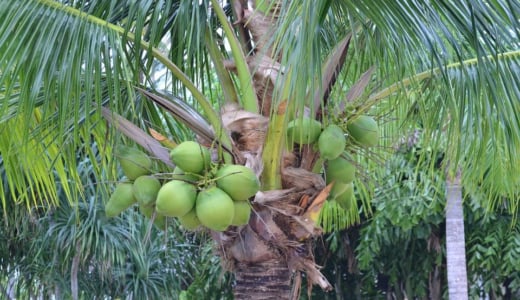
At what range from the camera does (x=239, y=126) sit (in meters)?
3.37

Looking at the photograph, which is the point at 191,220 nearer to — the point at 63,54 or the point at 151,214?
the point at 151,214

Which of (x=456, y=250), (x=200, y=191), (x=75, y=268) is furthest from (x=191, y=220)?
(x=75, y=268)

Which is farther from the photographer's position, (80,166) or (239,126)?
(80,166)

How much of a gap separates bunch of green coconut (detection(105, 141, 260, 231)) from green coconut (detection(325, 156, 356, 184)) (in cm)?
45

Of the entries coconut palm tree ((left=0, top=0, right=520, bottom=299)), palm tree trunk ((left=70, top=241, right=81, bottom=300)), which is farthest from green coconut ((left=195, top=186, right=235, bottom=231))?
palm tree trunk ((left=70, top=241, right=81, bottom=300))

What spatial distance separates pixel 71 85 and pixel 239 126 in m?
0.74

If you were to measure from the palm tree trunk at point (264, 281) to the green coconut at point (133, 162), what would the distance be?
57cm

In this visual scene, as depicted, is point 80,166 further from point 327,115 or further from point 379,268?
point 327,115

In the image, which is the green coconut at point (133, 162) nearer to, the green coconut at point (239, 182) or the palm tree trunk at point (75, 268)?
the green coconut at point (239, 182)

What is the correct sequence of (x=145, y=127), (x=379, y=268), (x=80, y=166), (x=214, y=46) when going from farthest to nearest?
1. (x=379, y=268)
2. (x=80, y=166)
3. (x=145, y=127)
4. (x=214, y=46)

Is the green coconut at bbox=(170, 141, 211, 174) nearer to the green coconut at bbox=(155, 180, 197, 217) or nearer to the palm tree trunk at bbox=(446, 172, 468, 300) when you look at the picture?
the green coconut at bbox=(155, 180, 197, 217)

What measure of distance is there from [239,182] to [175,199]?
9.8 inches

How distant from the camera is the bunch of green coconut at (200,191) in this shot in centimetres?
291

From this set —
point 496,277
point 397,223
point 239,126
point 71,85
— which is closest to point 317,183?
point 239,126
